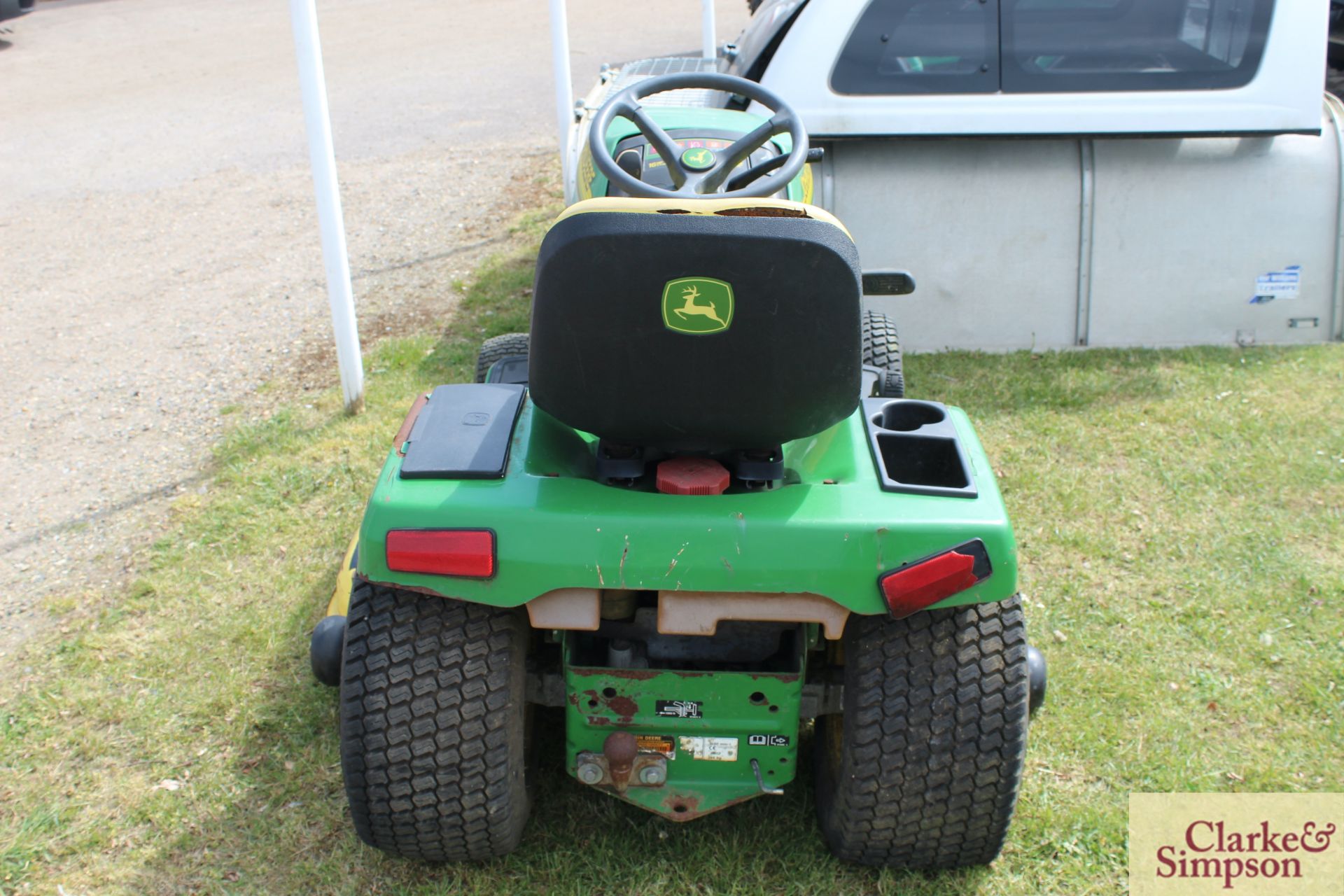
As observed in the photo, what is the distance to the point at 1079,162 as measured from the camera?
4.98 m

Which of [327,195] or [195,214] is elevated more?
[327,195]

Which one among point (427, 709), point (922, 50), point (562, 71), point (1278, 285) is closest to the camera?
point (427, 709)

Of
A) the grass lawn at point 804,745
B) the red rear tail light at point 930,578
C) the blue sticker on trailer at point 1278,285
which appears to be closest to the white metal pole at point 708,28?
the grass lawn at point 804,745

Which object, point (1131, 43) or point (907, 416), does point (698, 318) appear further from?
point (1131, 43)

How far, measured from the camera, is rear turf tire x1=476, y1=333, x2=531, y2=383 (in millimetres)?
3711

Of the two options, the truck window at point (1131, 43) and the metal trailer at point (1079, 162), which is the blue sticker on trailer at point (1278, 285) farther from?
the truck window at point (1131, 43)

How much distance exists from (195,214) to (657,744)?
19.4ft

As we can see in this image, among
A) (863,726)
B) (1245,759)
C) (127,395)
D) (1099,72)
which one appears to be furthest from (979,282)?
(127,395)

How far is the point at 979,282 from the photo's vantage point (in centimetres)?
510

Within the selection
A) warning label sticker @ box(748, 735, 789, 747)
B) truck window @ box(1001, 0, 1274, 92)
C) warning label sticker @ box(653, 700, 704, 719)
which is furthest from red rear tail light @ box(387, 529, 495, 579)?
truck window @ box(1001, 0, 1274, 92)

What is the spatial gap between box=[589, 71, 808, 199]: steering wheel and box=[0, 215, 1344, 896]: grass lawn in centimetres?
137

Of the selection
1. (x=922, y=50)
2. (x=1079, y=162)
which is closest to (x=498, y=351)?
(x=922, y=50)

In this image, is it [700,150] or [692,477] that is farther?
[700,150]

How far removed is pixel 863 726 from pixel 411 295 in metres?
4.18
